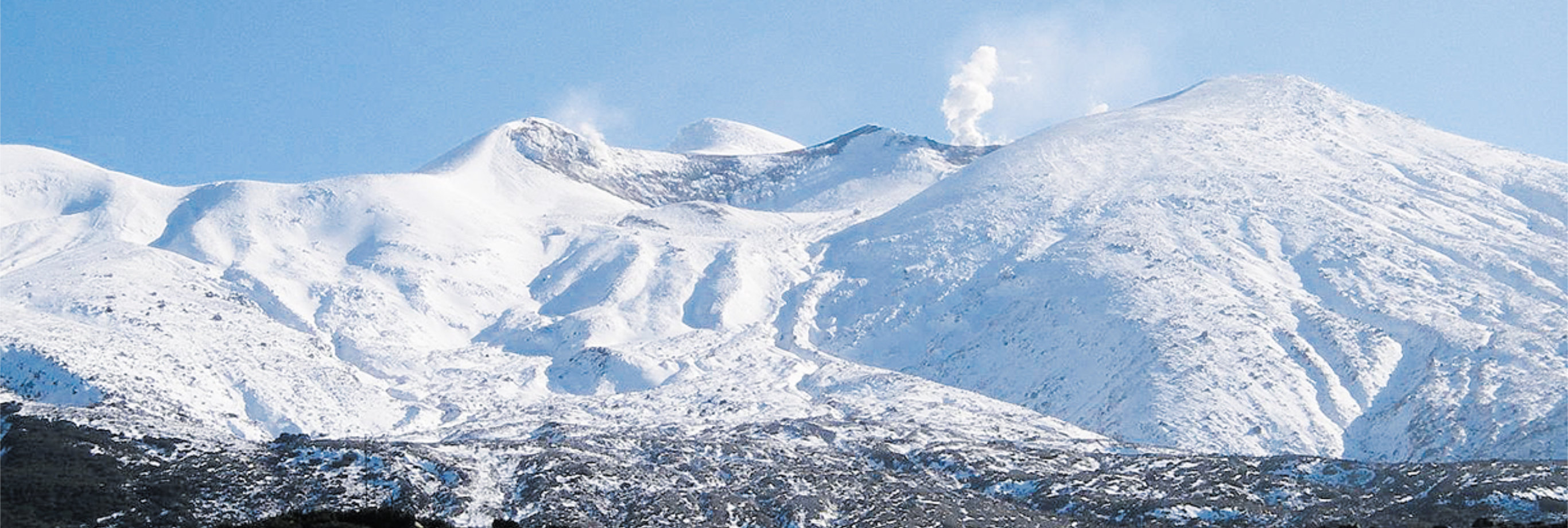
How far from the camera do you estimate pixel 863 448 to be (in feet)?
627

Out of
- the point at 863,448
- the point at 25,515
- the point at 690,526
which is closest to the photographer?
the point at 25,515

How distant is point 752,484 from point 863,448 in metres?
28.4

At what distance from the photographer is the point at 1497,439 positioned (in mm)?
196375

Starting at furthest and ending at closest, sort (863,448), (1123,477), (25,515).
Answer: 1. (863,448)
2. (1123,477)
3. (25,515)

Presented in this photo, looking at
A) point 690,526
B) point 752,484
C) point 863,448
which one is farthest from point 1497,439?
point 690,526

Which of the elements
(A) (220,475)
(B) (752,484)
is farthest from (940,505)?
(A) (220,475)

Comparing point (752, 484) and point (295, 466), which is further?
point (752, 484)

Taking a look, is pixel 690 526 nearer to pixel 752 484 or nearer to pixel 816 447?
pixel 752 484

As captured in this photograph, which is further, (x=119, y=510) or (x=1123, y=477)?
(x=1123, y=477)

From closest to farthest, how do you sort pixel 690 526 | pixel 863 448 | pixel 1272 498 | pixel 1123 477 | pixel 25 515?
pixel 25 515 → pixel 690 526 → pixel 1272 498 → pixel 1123 477 → pixel 863 448

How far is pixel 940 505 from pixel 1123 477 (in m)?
25.7

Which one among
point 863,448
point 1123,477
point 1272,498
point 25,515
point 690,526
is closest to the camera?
point 25,515

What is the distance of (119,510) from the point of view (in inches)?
5285

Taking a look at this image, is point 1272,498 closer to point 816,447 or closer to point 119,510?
point 816,447
